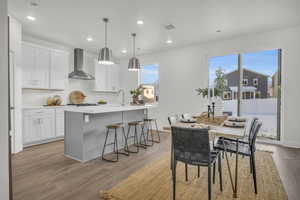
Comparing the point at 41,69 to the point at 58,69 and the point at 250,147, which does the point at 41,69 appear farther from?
the point at 250,147

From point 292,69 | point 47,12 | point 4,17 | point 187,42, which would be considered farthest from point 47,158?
point 292,69

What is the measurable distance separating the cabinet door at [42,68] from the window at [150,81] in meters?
3.27

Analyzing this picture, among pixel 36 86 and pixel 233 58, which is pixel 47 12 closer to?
pixel 36 86

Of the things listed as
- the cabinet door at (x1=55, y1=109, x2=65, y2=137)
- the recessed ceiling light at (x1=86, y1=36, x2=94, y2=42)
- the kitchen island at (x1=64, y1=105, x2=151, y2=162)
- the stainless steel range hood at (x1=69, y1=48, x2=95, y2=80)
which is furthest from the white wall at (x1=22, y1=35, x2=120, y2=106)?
the kitchen island at (x1=64, y1=105, x2=151, y2=162)

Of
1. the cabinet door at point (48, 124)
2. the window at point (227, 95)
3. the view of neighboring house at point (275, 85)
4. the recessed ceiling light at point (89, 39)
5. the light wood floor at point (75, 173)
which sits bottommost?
the light wood floor at point (75, 173)

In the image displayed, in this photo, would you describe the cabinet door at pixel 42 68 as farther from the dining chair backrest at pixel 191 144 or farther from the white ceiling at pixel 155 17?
the dining chair backrest at pixel 191 144

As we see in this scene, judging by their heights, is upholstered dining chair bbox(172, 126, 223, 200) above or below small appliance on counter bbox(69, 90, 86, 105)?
below

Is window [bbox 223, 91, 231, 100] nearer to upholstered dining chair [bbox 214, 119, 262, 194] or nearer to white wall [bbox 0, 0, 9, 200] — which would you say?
upholstered dining chair [bbox 214, 119, 262, 194]

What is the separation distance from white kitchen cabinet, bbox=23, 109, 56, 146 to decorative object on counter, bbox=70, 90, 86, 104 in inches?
41.7

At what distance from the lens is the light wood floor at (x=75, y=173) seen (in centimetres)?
203

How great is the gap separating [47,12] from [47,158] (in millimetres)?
2944

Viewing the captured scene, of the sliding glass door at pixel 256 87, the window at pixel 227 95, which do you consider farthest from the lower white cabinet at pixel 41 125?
the window at pixel 227 95

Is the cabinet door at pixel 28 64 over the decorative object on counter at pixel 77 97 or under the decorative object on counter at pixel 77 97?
over

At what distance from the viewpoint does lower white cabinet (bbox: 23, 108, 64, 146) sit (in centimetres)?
388
